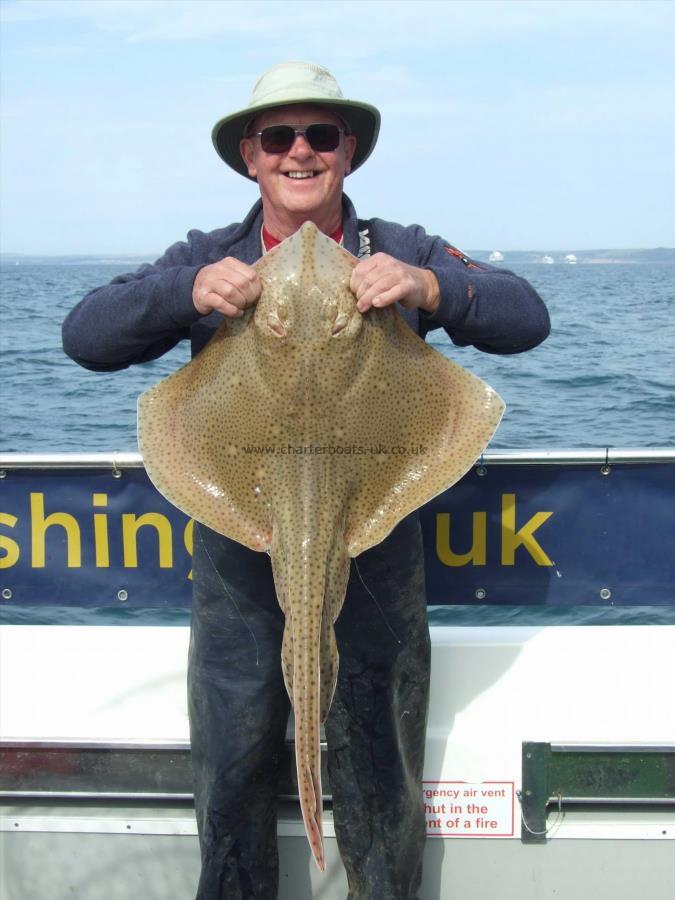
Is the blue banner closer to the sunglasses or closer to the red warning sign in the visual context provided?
the red warning sign

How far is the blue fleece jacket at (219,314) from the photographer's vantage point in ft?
9.23

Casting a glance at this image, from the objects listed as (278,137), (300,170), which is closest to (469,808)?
(300,170)

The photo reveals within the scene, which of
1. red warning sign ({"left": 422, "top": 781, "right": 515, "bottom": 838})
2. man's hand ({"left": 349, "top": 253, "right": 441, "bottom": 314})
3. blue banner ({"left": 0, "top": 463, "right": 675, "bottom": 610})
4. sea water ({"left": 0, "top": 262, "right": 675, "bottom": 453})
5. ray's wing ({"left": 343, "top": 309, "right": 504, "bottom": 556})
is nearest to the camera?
man's hand ({"left": 349, "top": 253, "right": 441, "bottom": 314})

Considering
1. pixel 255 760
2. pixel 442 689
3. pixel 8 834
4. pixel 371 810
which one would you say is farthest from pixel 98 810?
pixel 442 689

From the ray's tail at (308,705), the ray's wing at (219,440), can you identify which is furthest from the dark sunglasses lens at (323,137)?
the ray's tail at (308,705)

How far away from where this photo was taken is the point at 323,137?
115 inches

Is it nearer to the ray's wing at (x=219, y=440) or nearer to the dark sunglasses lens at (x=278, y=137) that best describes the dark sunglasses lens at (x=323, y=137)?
the dark sunglasses lens at (x=278, y=137)

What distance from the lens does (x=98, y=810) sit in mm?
3385

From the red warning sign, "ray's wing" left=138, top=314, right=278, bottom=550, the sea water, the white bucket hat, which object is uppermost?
the white bucket hat

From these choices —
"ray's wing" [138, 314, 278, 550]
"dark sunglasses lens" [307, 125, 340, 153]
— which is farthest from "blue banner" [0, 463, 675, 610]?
"dark sunglasses lens" [307, 125, 340, 153]

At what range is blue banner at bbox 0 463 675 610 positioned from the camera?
12.5 ft

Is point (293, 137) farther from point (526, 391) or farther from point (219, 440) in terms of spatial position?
point (526, 391)

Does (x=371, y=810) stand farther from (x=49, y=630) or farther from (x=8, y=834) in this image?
(x=49, y=630)

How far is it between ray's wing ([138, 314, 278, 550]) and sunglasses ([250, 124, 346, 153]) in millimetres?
572
